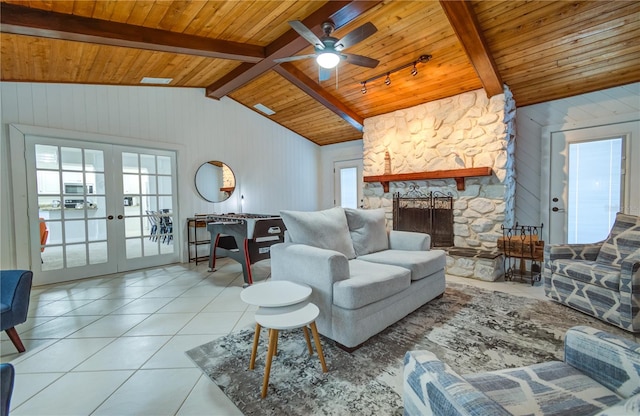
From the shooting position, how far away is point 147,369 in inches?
68.7

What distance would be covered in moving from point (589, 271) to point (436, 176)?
84.7 inches

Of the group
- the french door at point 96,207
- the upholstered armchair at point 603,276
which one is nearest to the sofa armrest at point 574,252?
the upholstered armchair at point 603,276

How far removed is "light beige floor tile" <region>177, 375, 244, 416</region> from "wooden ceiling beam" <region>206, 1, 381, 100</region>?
3.18 m

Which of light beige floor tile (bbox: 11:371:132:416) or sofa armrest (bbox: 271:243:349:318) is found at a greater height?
sofa armrest (bbox: 271:243:349:318)

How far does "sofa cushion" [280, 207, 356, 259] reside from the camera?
243 centimetres

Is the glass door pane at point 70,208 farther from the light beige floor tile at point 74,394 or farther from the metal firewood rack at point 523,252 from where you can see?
the metal firewood rack at point 523,252

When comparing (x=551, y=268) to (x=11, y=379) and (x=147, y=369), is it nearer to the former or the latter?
(x=147, y=369)

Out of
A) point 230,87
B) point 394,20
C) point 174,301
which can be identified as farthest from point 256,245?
point 394,20

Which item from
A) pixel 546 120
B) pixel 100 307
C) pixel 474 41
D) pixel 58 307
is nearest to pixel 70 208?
pixel 58 307

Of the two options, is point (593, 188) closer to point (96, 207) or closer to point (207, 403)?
point (207, 403)

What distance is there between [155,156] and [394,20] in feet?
12.7

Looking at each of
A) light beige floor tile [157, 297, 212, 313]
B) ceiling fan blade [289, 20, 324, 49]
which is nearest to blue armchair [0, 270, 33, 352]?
light beige floor tile [157, 297, 212, 313]

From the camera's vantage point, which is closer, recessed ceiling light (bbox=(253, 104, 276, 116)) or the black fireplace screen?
the black fireplace screen

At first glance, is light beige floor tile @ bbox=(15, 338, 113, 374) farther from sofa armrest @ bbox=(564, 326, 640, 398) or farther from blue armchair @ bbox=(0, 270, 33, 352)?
sofa armrest @ bbox=(564, 326, 640, 398)
